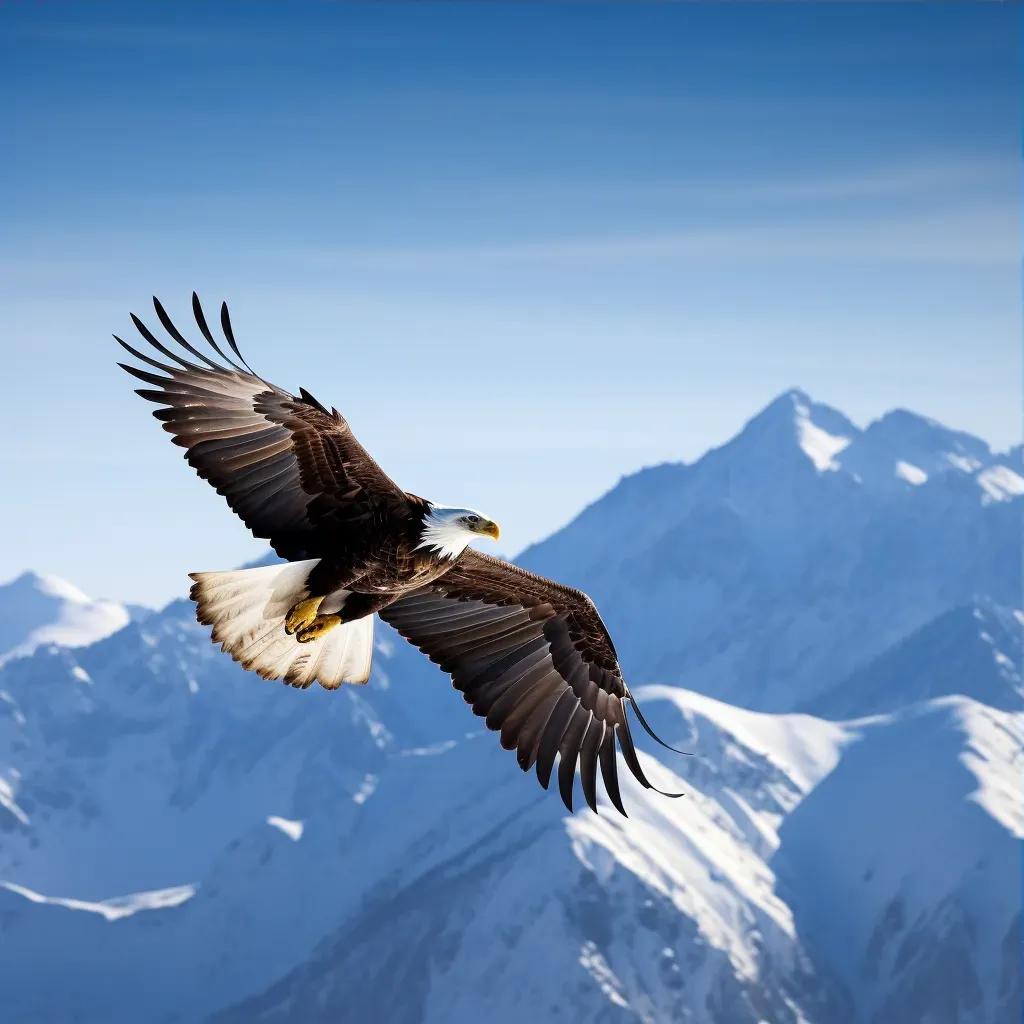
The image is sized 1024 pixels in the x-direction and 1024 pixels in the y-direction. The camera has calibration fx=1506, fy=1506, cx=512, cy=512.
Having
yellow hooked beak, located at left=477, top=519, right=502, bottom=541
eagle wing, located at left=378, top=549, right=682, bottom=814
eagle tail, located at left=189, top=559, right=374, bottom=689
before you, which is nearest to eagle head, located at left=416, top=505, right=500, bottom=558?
yellow hooked beak, located at left=477, top=519, right=502, bottom=541

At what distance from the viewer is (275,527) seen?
12656mm

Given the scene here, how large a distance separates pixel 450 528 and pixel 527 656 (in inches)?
105

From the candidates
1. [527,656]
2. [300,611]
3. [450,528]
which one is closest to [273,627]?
[300,611]

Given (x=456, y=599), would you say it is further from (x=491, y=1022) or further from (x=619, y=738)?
(x=491, y=1022)

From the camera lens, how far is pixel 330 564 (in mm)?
12773

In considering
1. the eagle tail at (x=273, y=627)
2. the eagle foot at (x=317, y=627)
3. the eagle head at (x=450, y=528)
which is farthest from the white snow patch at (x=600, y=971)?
the eagle head at (x=450, y=528)

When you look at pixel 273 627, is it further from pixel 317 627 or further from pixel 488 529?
pixel 488 529

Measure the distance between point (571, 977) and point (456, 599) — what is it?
190 metres

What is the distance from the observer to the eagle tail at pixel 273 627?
1265cm

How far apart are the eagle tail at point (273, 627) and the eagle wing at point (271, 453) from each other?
375mm

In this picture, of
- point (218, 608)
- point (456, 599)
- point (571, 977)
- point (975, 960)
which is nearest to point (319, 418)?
point (218, 608)

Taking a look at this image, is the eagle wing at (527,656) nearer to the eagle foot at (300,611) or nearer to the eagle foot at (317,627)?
the eagle foot at (317,627)

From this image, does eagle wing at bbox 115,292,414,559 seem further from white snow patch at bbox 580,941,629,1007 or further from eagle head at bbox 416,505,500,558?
white snow patch at bbox 580,941,629,1007

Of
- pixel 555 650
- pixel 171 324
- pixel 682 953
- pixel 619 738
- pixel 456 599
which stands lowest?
pixel 682 953
